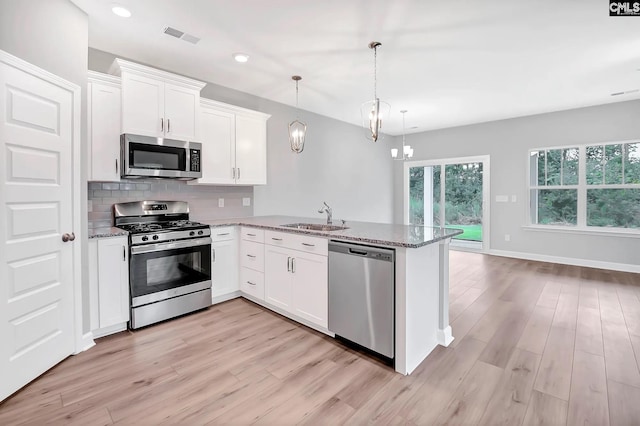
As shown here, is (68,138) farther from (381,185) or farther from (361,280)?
(381,185)

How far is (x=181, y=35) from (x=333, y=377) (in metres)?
3.21

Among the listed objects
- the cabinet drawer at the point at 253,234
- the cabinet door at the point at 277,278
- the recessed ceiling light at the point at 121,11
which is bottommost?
the cabinet door at the point at 277,278

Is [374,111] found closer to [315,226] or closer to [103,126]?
[315,226]

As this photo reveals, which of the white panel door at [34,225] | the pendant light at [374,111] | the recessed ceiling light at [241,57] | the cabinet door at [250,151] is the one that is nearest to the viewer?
the white panel door at [34,225]

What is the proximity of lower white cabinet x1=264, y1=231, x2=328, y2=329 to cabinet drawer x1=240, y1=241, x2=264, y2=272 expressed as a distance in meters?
0.10

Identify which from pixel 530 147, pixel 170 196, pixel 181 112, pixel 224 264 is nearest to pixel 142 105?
pixel 181 112

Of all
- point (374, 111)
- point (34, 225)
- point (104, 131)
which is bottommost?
point (34, 225)

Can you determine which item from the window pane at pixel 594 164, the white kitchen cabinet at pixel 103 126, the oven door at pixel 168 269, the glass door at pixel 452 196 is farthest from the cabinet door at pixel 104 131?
the window pane at pixel 594 164

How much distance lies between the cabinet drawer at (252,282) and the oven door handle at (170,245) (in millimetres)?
566

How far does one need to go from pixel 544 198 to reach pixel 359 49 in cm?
478

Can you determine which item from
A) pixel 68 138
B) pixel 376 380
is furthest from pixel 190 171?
pixel 376 380

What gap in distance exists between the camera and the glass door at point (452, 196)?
6422mm

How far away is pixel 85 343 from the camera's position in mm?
2449

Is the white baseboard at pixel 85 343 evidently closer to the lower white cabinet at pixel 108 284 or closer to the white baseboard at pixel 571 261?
the lower white cabinet at pixel 108 284
